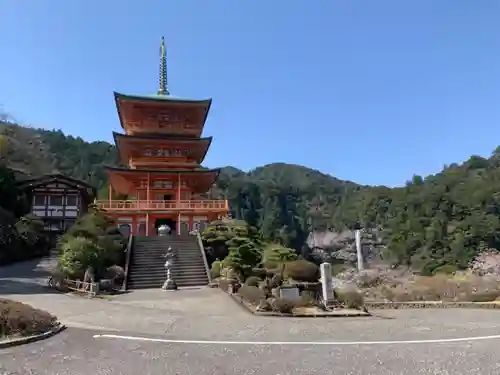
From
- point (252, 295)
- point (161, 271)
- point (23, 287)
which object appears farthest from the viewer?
point (161, 271)

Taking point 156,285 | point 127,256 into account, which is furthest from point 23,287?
point 156,285

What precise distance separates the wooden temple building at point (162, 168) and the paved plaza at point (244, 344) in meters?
17.7

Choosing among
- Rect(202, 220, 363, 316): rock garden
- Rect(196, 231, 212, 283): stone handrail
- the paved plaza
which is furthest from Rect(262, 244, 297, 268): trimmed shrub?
the paved plaza

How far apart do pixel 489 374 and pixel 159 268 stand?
696 inches

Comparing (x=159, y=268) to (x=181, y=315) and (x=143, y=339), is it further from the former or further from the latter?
(x=143, y=339)

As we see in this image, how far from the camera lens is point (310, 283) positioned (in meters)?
17.0

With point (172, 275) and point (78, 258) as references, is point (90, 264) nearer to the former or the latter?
point (78, 258)

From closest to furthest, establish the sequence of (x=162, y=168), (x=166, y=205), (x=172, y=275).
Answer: (x=172, y=275)
(x=166, y=205)
(x=162, y=168)

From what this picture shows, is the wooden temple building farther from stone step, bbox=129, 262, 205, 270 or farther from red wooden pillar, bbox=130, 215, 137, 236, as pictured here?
stone step, bbox=129, 262, 205, 270

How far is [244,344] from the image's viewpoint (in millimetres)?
8133

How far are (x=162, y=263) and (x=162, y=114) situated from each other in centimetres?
1702

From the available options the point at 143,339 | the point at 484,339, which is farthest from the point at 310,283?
the point at 143,339

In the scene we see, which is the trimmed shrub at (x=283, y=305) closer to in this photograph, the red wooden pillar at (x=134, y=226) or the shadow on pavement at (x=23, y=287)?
the shadow on pavement at (x=23, y=287)

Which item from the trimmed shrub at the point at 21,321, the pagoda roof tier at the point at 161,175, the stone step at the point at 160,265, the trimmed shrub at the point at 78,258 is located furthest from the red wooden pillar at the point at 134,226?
the trimmed shrub at the point at 21,321
